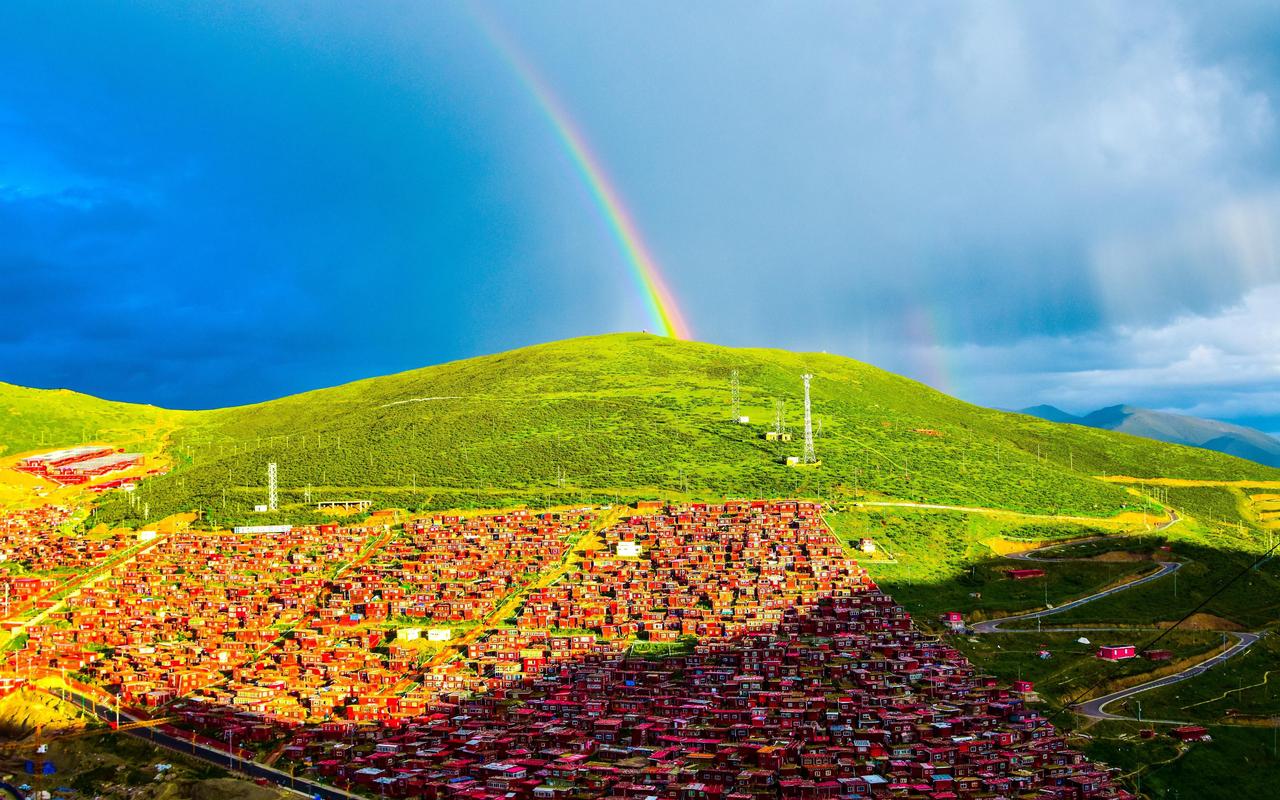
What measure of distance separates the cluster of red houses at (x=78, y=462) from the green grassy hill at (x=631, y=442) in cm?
670

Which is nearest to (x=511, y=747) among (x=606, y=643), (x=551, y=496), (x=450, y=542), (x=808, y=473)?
(x=606, y=643)

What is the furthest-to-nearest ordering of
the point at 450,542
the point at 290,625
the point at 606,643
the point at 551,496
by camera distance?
the point at 551,496, the point at 450,542, the point at 290,625, the point at 606,643

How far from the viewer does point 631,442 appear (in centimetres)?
11325

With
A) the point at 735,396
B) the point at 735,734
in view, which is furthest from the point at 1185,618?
the point at 735,396

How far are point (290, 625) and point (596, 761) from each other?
30726 mm

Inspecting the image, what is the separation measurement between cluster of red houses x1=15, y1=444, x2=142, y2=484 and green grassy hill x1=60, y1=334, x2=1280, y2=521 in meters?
6.70

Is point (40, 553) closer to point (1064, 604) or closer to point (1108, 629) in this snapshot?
point (1064, 604)

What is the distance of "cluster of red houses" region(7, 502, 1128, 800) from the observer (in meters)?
45.7

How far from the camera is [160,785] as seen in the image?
49406 millimetres

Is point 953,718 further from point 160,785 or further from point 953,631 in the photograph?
point 160,785

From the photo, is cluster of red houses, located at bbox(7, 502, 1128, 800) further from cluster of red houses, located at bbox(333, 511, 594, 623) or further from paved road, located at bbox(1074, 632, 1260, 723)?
paved road, located at bbox(1074, 632, 1260, 723)

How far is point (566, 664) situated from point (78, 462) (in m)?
83.0

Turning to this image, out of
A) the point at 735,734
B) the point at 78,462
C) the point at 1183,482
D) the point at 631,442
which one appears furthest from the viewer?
the point at 1183,482

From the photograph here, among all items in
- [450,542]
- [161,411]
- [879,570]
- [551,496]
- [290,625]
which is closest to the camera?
[290,625]
